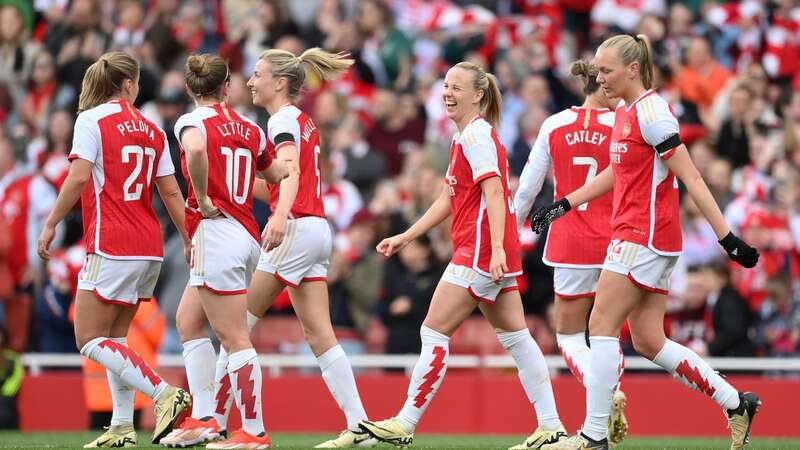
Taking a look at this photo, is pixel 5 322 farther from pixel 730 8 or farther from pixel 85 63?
pixel 730 8

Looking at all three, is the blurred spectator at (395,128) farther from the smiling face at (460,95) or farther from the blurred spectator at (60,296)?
the smiling face at (460,95)

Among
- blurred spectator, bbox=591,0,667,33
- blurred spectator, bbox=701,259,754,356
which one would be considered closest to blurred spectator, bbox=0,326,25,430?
blurred spectator, bbox=701,259,754,356

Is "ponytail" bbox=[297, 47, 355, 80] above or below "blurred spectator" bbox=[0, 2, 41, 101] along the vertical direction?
below

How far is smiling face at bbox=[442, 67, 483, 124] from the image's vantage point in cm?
910

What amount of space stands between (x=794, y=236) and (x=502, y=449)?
5459mm

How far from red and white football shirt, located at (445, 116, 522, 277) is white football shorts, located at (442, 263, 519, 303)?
0.11 feet

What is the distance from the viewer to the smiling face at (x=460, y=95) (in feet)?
29.9

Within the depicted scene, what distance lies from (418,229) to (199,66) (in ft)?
5.49

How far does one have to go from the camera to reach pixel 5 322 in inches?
547

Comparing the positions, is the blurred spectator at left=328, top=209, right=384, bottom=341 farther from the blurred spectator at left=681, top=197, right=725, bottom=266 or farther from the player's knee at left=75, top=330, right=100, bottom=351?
the player's knee at left=75, top=330, right=100, bottom=351

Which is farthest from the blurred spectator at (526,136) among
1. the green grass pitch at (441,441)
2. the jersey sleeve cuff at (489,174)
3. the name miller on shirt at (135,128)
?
the name miller on shirt at (135,128)

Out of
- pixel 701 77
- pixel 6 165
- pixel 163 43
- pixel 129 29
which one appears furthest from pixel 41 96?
pixel 701 77

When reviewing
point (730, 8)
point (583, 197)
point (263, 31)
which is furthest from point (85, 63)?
point (583, 197)

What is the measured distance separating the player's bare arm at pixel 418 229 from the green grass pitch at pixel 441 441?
129 cm
